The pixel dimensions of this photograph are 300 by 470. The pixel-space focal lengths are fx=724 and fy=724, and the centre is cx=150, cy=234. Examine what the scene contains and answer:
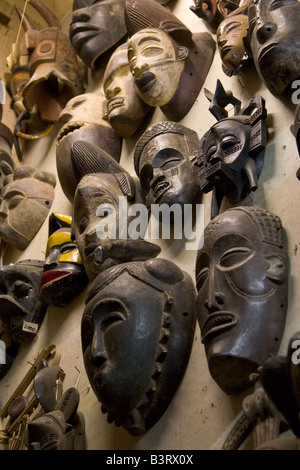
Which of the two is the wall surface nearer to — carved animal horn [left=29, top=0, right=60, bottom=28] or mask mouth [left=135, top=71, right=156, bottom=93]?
Answer: mask mouth [left=135, top=71, right=156, bottom=93]

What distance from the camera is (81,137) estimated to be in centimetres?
227

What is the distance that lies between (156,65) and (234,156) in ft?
1.66

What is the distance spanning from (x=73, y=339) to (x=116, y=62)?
2.91ft

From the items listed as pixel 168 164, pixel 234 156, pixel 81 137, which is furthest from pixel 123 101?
pixel 234 156

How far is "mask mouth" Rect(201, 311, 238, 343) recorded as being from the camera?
4.42 feet

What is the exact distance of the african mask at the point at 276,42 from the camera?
157 centimetres

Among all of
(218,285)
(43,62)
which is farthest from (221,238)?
(43,62)

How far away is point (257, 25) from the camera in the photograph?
1.63m

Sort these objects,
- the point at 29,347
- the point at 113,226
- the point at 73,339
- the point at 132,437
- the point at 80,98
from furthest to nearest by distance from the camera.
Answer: the point at 80,98 < the point at 29,347 < the point at 73,339 < the point at 113,226 < the point at 132,437

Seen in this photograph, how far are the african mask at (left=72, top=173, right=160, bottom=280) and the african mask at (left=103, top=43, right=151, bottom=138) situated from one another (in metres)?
0.25

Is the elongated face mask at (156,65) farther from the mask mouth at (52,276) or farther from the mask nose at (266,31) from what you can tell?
the mask mouth at (52,276)

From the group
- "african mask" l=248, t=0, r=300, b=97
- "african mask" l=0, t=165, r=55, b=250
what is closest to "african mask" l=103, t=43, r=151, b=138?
"african mask" l=0, t=165, r=55, b=250
